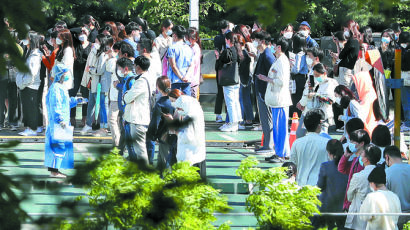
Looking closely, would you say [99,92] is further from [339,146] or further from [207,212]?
[207,212]

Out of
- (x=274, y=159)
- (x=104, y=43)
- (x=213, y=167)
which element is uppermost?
(x=104, y=43)

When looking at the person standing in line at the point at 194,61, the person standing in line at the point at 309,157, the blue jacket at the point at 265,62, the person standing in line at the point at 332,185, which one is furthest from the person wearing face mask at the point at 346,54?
the person standing in line at the point at 332,185

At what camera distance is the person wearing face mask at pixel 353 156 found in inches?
293

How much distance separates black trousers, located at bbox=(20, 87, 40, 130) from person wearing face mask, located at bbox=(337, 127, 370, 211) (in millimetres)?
6863

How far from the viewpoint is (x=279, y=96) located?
11.0 m

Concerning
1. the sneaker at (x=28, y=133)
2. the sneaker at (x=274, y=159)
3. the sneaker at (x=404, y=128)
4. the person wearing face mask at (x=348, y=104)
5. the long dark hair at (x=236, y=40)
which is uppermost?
the long dark hair at (x=236, y=40)

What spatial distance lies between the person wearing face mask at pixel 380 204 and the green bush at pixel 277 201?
84cm

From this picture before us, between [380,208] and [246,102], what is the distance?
8420 millimetres

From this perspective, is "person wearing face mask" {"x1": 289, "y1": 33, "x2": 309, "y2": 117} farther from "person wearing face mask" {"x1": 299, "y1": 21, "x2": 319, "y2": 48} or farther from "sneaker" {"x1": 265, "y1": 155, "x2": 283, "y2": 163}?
"sneaker" {"x1": 265, "y1": 155, "x2": 283, "y2": 163}

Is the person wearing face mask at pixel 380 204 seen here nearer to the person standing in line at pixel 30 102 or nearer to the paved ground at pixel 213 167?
the paved ground at pixel 213 167

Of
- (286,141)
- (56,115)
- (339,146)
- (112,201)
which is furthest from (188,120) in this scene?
(286,141)

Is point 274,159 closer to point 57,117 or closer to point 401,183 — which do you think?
point 57,117

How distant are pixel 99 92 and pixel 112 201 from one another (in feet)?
32.4

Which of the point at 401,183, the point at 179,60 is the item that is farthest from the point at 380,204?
the point at 179,60
